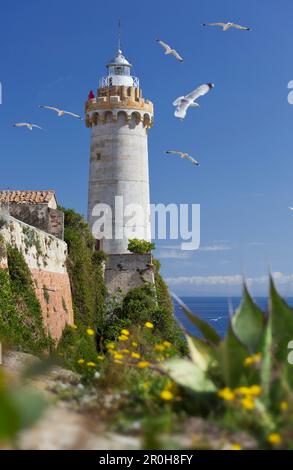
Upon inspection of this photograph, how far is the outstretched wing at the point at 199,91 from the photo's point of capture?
21469mm

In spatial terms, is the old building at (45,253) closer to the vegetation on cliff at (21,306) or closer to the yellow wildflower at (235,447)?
the vegetation on cliff at (21,306)

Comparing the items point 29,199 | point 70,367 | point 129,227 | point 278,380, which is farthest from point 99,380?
point 129,227

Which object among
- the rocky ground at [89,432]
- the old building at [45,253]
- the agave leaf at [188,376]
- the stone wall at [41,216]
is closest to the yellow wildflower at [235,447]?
the rocky ground at [89,432]

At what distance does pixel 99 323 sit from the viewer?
28.7m

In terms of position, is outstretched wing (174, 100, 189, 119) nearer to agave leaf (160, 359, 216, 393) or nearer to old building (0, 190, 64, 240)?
old building (0, 190, 64, 240)

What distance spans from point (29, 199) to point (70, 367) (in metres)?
23.3

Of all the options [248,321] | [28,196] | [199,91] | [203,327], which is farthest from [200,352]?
[28,196]

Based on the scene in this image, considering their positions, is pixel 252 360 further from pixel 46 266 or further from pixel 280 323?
pixel 46 266

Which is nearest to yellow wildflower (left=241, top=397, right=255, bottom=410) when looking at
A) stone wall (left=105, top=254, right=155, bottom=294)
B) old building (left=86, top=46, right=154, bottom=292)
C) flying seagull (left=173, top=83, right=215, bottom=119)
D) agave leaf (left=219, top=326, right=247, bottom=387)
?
agave leaf (left=219, top=326, right=247, bottom=387)

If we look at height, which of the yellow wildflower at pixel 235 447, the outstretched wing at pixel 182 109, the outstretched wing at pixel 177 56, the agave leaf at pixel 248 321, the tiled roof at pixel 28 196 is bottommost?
the yellow wildflower at pixel 235 447

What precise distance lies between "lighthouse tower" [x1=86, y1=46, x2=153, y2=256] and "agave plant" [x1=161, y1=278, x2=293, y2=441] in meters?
30.4

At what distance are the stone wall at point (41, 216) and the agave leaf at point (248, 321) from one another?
2101cm

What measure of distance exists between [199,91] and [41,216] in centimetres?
810
